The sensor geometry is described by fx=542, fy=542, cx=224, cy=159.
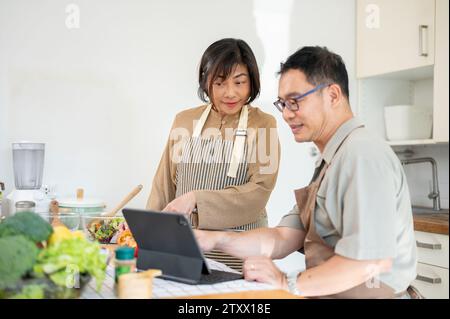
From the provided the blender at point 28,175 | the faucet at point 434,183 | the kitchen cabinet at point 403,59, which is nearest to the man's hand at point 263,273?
the blender at point 28,175

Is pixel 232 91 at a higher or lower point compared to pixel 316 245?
higher

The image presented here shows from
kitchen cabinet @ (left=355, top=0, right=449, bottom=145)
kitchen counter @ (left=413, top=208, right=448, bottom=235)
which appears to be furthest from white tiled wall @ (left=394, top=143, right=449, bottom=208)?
kitchen counter @ (left=413, top=208, right=448, bottom=235)

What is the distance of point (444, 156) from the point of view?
2.78m

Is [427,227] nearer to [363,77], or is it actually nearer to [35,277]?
[363,77]

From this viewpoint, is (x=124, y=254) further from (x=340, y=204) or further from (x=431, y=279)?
(x=431, y=279)

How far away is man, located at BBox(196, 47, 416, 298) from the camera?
43.1 inches

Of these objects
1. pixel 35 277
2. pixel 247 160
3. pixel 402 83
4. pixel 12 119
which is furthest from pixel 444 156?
pixel 35 277

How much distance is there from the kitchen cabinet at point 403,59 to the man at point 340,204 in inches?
55.9

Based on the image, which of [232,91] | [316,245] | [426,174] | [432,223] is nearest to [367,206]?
[316,245]

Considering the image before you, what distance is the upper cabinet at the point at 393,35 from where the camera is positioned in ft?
8.68

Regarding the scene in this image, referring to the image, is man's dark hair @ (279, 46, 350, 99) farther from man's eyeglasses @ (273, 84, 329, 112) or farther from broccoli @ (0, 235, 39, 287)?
broccoli @ (0, 235, 39, 287)

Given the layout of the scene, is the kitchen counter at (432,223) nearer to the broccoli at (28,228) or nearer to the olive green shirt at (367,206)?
the olive green shirt at (367,206)

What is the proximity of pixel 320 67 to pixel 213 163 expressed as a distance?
0.67 m

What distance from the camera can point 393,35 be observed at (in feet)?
9.38
